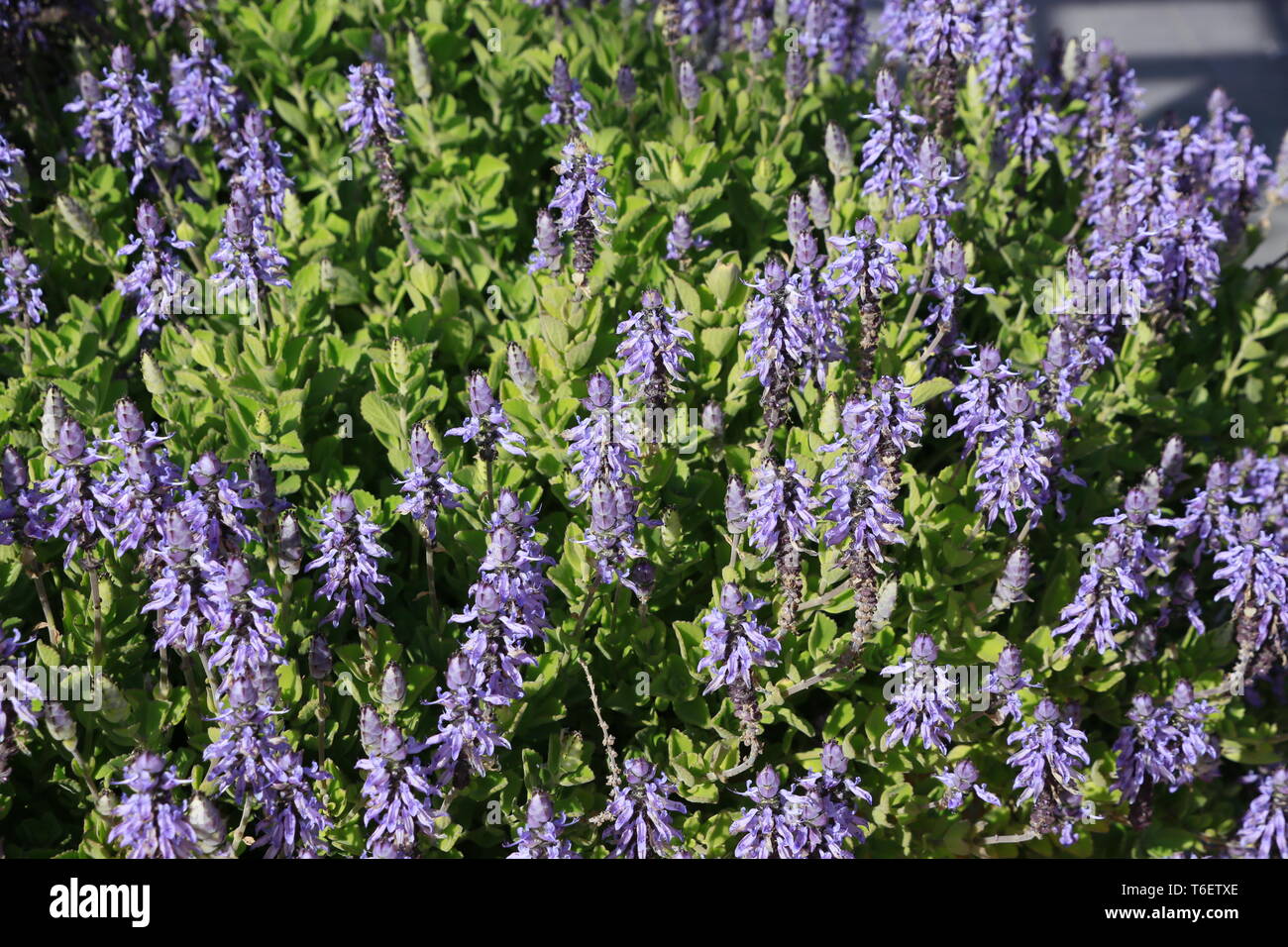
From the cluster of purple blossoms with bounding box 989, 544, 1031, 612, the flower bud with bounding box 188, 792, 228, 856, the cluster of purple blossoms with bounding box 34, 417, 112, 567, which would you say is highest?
the cluster of purple blossoms with bounding box 34, 417, 112, 567

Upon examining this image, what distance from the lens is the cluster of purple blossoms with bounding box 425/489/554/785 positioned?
9.58 ft

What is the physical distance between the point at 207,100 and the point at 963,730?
311 centimetres

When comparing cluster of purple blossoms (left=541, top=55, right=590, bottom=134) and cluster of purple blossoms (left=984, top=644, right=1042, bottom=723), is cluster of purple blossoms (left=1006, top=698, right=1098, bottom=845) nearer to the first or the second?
cluster of purple blossoms (left=984, top=644, right=1042, bottom=723)

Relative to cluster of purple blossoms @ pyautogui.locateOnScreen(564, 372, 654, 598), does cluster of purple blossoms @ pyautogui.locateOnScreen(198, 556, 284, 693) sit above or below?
below

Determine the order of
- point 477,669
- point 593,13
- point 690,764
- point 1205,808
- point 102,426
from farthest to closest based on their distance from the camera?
point 593,13
point 1205,808
point 102,426
point 690,764
point 477,669

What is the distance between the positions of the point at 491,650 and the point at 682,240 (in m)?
1.46

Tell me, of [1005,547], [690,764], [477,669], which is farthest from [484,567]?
[1005,547]

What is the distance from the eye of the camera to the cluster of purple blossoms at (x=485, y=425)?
313 cm

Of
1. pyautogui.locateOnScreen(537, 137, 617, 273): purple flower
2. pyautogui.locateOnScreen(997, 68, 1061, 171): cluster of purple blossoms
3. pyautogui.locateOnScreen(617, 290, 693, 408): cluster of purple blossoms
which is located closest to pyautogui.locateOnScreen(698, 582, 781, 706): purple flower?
pyautogui.locateOnScreen(617, 290, 693, 408): cluster of purple blossoms

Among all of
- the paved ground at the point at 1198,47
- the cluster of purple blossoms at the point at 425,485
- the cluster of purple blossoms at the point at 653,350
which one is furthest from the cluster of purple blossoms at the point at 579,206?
the paved ground at the point at 1198,47

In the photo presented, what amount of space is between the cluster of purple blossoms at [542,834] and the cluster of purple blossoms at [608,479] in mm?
566

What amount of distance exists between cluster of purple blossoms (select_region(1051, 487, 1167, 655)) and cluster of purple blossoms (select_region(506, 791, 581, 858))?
4.65ft

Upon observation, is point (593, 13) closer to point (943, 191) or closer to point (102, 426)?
point (943, 191)

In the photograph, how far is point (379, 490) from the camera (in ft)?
12.2
